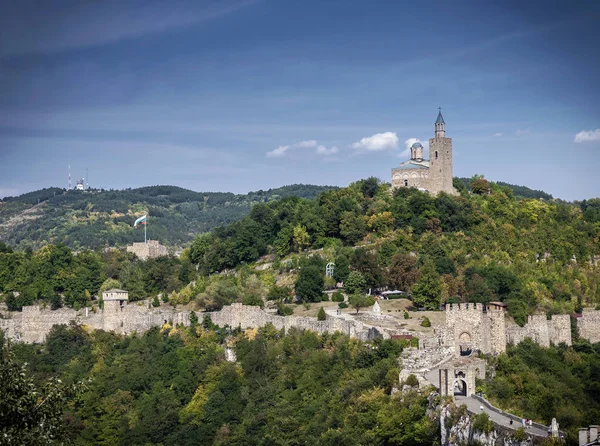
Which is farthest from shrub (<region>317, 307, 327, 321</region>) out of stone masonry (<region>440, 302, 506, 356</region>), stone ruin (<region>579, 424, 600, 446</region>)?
stone ruin (<region>579, 424, 600, 446</region>)

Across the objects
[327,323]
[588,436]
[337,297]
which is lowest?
[588,436]

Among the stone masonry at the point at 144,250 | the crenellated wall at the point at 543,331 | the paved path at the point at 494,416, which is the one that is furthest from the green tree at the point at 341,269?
the stone masonry at the point at 144,250

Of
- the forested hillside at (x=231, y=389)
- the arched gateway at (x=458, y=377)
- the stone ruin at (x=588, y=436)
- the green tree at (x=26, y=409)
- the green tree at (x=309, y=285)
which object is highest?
the green tree at (x=309, y=285)

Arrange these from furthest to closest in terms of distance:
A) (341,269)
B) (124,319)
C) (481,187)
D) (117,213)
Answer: (117,213) < (481,187) < (124,319) < (341,269)

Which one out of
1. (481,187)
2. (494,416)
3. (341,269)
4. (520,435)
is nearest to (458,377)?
(494,416)

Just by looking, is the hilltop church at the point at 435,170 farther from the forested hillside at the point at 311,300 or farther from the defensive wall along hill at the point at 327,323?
the defensive wall along hill at the point at 327,323

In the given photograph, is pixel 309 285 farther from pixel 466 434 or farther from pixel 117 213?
pixel 117 213
